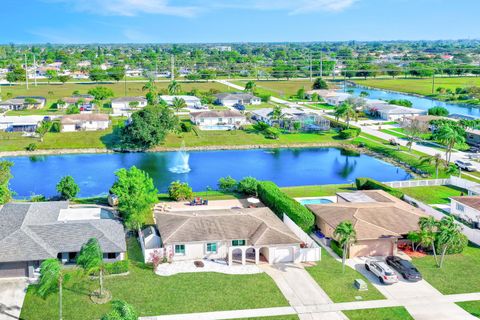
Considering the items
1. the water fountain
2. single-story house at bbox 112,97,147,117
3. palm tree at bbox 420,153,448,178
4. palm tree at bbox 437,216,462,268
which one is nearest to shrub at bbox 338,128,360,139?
palm tree at bbox 420,153,448,178

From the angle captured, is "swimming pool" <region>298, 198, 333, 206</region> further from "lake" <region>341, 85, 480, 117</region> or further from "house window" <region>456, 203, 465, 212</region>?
"lake" <region>341, 85, 480, 117</region>

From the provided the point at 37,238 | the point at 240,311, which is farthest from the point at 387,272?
the point at 37,238

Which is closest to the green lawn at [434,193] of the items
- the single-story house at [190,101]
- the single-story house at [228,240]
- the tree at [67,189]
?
the single-story house at [228,240]

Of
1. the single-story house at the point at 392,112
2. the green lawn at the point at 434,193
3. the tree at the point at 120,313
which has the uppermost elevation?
the single-story house at the point at 392,112

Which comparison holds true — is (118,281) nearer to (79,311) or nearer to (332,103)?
(79,311)

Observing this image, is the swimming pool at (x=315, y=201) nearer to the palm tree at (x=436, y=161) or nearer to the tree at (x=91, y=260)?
the palm tree at (x=436, y=161)
